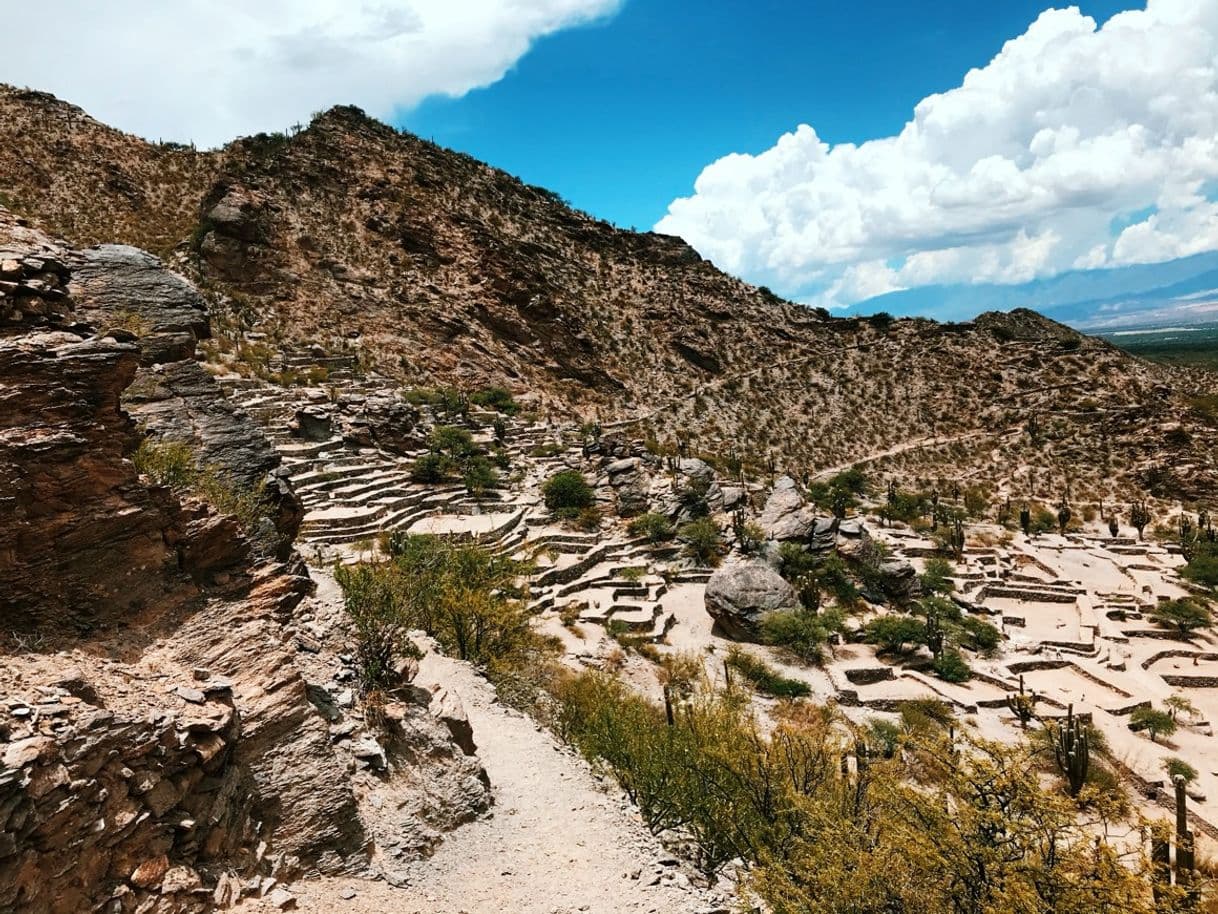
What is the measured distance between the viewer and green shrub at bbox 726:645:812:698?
787 inches

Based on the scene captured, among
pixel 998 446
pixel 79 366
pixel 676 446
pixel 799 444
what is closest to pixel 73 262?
pixel 79 366

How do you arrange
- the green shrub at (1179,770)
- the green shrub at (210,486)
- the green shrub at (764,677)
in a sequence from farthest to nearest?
the green shrub at (764,677), the green shrub at (1179,770), the green shrub at (210,486)

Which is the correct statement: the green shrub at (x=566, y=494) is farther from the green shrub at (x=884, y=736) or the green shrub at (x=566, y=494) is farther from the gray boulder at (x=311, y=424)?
the green shrub at (x=884, y=736)

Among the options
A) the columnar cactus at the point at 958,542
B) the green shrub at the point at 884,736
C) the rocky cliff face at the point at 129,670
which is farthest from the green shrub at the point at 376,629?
the columnar cactus at the point at 958,542

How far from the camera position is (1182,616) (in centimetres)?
2620

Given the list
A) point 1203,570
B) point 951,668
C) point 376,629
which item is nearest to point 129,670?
point 376,629

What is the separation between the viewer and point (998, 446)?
5250cm

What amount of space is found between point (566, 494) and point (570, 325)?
3030cm

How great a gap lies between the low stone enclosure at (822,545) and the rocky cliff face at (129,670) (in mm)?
9603

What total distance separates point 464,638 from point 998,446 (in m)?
52.0

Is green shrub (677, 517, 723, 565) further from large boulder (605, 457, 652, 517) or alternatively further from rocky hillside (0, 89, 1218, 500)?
rocky hillside (0, 89, 1218, 500)

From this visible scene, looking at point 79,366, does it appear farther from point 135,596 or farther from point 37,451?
point 135,596

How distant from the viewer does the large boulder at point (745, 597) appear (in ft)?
78.7

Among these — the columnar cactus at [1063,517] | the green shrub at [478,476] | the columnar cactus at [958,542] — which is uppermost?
the green shrub at [478,476]
